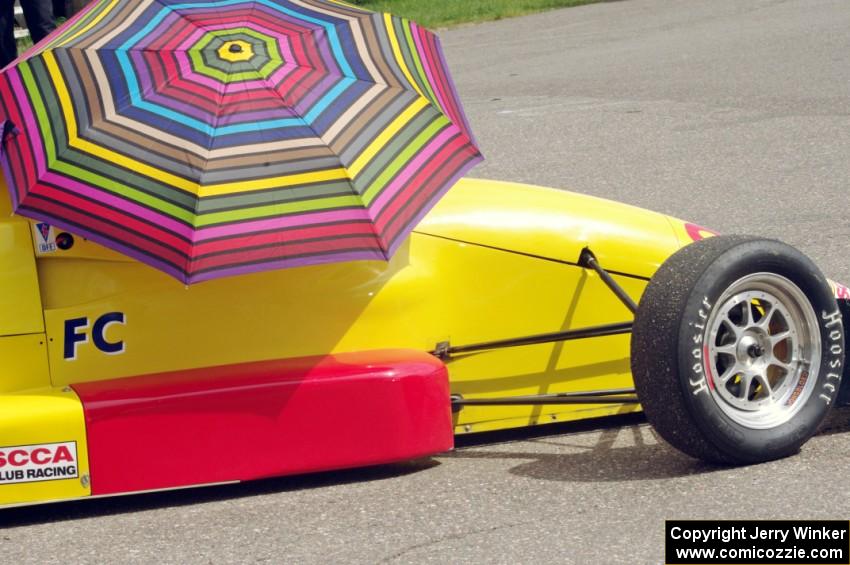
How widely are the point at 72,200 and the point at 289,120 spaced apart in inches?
23.8

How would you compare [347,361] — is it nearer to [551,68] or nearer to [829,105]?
[829,105]

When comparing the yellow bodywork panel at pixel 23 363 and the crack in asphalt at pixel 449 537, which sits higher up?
the yellow bodywork panel at pixel 23 363

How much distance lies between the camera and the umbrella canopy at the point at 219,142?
366 cm

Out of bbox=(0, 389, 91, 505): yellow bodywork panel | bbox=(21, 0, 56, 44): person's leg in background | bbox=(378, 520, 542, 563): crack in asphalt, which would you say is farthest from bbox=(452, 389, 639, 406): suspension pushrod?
bbox=(21, 0, 56, 44): person's leg in background

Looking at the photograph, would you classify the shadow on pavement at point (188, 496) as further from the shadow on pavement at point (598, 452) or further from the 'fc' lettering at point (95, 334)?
the 'fc' lettering at point (95, 334)

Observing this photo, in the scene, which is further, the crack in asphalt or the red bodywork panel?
the red bodywork panel

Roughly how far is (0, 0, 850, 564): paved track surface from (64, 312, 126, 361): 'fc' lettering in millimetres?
454

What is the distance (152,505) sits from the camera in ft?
13.5

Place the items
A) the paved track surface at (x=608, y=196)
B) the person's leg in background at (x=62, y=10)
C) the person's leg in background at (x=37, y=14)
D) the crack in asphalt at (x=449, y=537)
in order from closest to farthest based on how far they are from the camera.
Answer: the crack in asphalt at (x=449, y=537)
the paved track surface at (x=608, y=196)
the person's leg in background at (x=37, y=14)
the person's leg in background at (x=62, y=10)

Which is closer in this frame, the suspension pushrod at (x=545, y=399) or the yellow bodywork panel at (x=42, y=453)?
the yellow bodywork panel at (x=42, y=453)

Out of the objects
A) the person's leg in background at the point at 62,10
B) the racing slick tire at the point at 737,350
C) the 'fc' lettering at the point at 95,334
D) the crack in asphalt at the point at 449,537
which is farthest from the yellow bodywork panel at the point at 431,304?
the person's leg in background at the point at 62,10

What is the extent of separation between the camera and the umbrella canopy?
3656 mm

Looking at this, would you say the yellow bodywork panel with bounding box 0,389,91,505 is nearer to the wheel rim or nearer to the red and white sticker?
the red and white sticker

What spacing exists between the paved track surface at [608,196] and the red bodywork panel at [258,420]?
0.11 m
